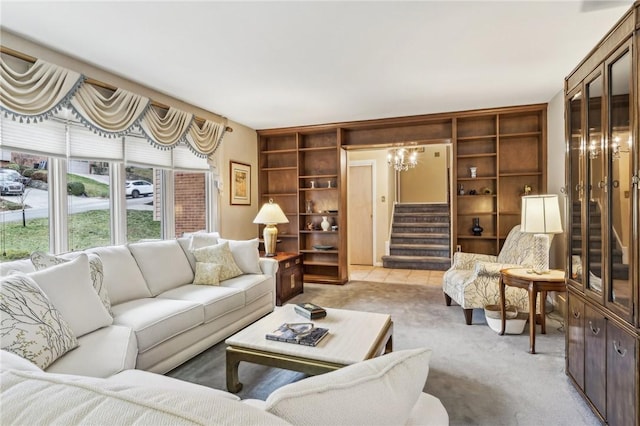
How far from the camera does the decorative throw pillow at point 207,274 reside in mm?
3396

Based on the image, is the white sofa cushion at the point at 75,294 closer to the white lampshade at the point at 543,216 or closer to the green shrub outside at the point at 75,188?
the green shrub outside at the point at 75,188

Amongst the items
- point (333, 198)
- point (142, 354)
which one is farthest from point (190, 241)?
point (333, 198)

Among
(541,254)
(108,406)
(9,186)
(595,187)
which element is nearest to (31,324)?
(108,406)

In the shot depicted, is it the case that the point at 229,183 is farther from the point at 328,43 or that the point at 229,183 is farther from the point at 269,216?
the point at 328,43

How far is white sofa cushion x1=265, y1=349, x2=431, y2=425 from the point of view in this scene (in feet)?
2.08


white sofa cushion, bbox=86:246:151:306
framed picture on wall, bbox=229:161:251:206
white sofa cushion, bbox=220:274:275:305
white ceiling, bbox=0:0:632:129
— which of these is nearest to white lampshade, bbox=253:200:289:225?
framed picture on wall, bbox=229:161:251:206

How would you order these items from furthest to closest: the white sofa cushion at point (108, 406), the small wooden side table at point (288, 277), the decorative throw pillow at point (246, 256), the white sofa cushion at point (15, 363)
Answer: the small wooden side table at point (288, 277) → the decorative throw pillow at point (246, 256) → the white sofa cushion at point (15, 363) → the white sofa cushion at point (108, 406)

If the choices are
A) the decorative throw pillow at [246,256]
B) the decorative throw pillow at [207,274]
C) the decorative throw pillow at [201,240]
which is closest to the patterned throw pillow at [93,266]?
the decorative throw pillow at [207,274]

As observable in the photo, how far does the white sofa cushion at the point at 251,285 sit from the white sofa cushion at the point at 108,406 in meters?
2.81

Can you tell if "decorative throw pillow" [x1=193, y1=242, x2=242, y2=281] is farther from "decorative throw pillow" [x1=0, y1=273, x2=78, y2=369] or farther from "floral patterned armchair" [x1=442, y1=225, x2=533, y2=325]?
"floral patterned armchair" [x1=442, y1=225, x2=533, y2=325]

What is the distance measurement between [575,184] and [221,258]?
121 inches

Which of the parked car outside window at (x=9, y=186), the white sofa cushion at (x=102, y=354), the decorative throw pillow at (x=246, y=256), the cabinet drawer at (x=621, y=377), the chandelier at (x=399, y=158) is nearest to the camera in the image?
the cabinet drawer at (x=621, y=377)

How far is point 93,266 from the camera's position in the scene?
95.7 inches

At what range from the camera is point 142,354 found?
227 centimetres
